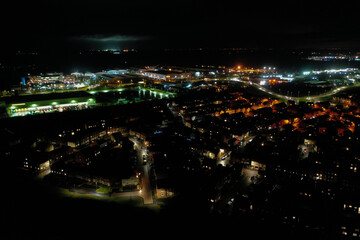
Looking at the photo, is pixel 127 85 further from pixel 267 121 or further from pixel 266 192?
pixel 266 192

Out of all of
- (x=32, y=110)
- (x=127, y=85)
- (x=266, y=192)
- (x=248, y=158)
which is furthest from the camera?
(x=127, y=85)

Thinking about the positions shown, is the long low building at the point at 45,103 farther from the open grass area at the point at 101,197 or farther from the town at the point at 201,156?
the open grass area at the point at 101,197

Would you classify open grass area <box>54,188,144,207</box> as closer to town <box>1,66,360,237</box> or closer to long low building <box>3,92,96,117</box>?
town <box>1,66,360,237</box>

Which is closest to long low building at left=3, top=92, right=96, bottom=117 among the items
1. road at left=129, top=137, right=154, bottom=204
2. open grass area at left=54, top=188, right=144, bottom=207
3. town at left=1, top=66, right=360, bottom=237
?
town at left=1, top=66, right=360, bottom=237

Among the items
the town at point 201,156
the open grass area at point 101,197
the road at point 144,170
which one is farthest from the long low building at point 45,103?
the open grass area at point 101,197

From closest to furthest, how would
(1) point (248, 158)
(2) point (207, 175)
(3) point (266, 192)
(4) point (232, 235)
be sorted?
(4) point (232, 235) < (3) point (266, 192) < (2) point (207, 175) < (1) point (248, 158)

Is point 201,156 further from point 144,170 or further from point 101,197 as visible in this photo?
point 101,197

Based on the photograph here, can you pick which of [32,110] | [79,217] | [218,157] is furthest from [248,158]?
[32,110]
